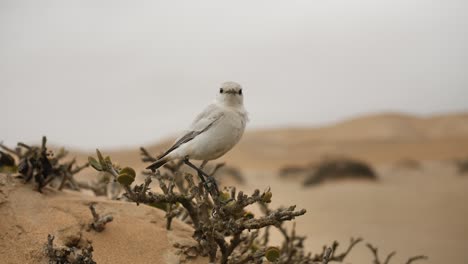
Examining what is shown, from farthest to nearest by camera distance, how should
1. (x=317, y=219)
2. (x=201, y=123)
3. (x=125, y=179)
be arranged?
(x=317, y=219) < (x=201, y=123) < (x=125, y=179)

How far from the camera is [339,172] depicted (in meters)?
20.1

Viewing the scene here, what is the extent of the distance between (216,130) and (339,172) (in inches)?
676

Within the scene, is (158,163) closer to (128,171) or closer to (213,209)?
(213,209)

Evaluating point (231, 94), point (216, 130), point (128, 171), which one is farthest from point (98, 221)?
point (231, 94)

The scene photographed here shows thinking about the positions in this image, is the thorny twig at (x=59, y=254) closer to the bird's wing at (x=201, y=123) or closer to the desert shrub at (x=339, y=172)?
the bird's wing at (x=201, y=123)

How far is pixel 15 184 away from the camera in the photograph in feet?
13.3

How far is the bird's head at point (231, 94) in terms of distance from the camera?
3730 mm

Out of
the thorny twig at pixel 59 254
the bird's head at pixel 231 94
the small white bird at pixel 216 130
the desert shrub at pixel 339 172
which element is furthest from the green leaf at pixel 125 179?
the desert shrub at pixel 339 172

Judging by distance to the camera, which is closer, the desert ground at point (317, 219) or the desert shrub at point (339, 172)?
the desert ground at point (317, 219)

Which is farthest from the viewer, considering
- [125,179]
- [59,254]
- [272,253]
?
[59,254]

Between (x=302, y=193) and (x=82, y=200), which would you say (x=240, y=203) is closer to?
(x=82, y=200)

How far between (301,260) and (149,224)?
1386 millimetres

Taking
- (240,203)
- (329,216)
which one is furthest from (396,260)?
(240,203)

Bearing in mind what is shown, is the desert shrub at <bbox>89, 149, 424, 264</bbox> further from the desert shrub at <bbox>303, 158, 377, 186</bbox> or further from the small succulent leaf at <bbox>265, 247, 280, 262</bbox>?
the desert shrub at <bbox>303, 158, 377, 186</bbox>
